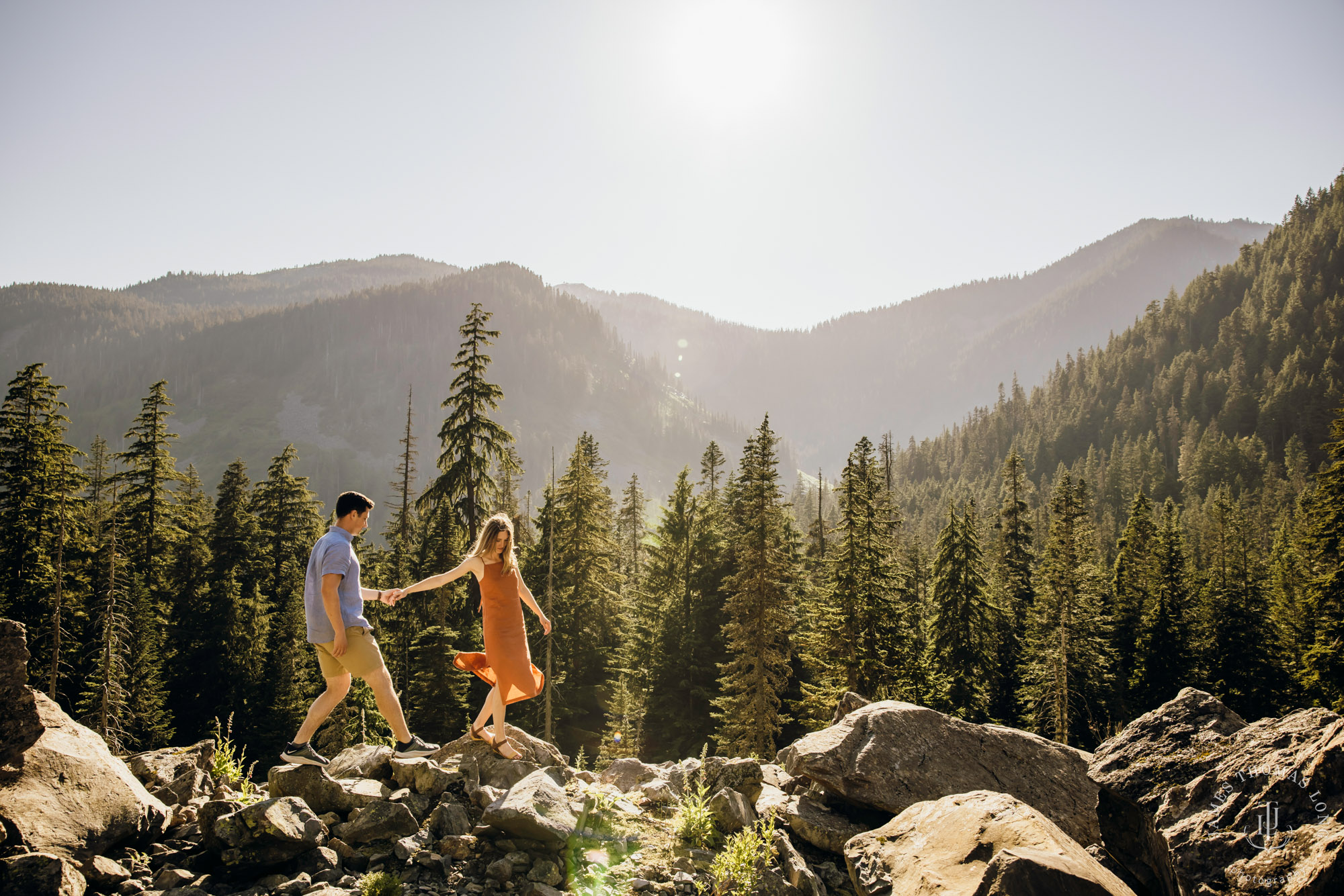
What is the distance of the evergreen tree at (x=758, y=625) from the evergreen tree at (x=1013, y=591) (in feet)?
59.3

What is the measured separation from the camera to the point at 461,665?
764cm

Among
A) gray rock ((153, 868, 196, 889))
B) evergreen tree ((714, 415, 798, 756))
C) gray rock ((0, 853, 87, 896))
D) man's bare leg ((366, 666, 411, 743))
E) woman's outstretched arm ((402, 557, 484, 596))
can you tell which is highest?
woman's outstretched arm ((402, 557, 484, 596))

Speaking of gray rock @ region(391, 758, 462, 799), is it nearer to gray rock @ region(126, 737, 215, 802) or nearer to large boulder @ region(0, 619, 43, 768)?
gray rock @ region(126, 737, 215, 802)

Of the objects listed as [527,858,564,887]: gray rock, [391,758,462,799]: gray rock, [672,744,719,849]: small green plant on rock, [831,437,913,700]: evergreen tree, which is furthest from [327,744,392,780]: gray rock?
[831,437,913,700]: evergreen tree

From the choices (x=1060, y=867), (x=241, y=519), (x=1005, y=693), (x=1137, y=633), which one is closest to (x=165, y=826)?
(x=1060, y=867)

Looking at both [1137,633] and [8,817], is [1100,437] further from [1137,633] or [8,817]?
[8,817]

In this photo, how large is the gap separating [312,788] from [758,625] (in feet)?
62.1

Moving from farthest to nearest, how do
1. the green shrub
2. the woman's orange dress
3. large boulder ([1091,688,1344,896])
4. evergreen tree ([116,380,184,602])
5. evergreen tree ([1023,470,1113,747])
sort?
evergreen tree ([1023,470,1113,747])
evergreen tree ([116,380,184,602])
the woman's orange dress
the green shrub
large boulder ([1091,688,1344,896])

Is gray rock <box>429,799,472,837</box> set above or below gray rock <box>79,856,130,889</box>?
below

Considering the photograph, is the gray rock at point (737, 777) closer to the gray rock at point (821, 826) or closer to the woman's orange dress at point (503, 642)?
the gray rock at point (821, 826)

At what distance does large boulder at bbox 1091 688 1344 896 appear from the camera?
445 centimetres

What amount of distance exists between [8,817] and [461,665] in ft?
12.3

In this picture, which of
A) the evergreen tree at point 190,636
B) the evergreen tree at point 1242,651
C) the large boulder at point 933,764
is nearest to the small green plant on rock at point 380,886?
the large boulder at point 933,764

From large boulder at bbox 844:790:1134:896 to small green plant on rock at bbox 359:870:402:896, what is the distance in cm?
402
